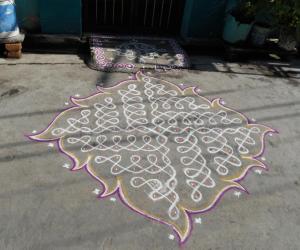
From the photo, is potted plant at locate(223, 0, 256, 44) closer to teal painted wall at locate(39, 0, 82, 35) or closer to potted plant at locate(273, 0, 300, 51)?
potted plant at locate(273, 0, 300, 51)

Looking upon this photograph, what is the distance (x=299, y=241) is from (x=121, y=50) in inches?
161

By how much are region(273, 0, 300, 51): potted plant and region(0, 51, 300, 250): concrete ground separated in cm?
167

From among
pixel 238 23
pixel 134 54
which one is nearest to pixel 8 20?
pixel 134 54

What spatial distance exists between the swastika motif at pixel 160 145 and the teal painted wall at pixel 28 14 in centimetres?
194

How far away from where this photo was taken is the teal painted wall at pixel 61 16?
5508 millimetres

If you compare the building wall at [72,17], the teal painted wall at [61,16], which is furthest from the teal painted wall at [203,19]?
the teal painted wall at [61,16]

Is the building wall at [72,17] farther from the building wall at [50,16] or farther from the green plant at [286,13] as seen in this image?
the green plant at [286,13]

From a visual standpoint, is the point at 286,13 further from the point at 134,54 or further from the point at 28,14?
the point at 28,14

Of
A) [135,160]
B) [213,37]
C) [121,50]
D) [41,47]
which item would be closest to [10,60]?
[41,47]

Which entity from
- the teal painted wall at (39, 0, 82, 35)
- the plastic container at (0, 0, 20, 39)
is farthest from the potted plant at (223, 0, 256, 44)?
the plastic container at (0, 0, 20, 39)

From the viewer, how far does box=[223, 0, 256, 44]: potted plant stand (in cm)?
591

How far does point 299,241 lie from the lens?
3.16 m

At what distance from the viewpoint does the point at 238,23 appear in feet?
19.4

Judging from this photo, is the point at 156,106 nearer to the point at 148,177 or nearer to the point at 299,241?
the point at 148,177
